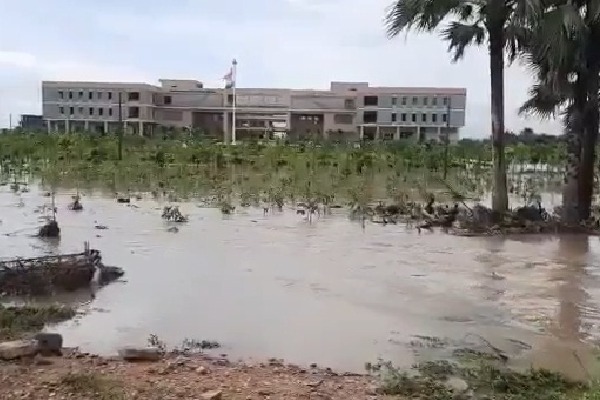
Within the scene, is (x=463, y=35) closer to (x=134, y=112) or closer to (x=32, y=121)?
(x=134, y=112)

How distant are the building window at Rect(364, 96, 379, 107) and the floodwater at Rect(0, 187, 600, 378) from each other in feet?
167

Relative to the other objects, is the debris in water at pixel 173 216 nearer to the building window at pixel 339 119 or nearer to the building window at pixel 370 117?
the building window at pixel 370 117

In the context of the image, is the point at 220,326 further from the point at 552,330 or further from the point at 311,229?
the point at 311,229

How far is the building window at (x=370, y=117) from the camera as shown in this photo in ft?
215

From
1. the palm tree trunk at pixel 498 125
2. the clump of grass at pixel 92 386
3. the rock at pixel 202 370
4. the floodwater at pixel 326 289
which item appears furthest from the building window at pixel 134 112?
the clump of grass at pixel 92 386

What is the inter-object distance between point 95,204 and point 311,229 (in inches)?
247

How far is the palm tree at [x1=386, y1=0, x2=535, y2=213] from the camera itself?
596 inches

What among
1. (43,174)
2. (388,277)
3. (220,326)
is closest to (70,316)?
(220,326)

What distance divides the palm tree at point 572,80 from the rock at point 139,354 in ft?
33.5

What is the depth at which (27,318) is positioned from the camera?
7168 mm

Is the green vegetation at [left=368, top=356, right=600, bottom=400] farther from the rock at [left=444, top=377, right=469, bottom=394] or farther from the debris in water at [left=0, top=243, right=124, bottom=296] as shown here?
the debris in water at [left=0, top=243, right=124, bottom=296]

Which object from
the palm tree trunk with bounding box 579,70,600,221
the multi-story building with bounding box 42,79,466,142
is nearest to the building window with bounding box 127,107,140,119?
the multi-story building with bounding box 42,79,466,142

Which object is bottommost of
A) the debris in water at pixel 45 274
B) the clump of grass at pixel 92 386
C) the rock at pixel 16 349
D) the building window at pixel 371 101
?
the clump of grass at pixel 92 386

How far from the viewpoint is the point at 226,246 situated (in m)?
12.6
